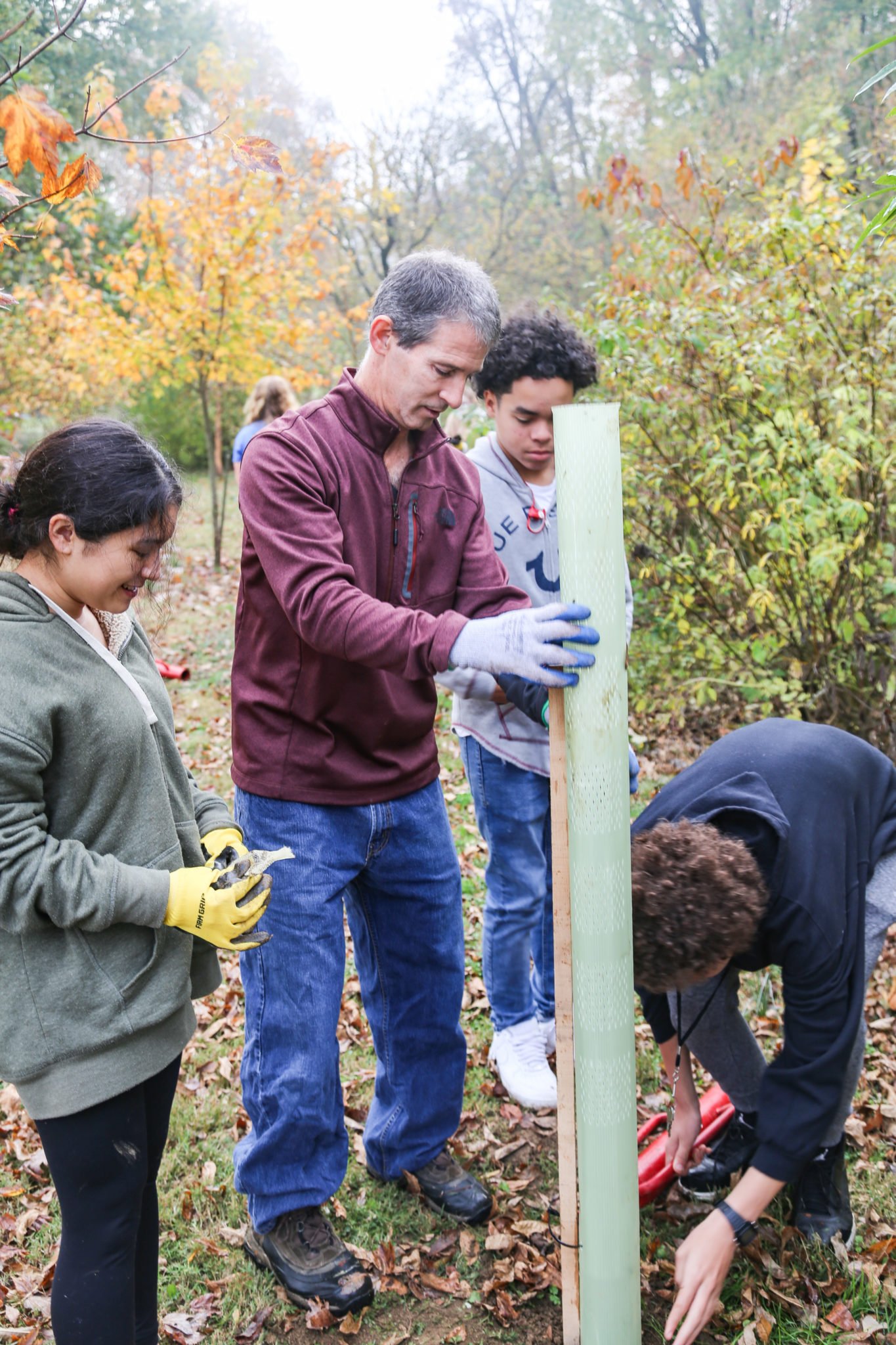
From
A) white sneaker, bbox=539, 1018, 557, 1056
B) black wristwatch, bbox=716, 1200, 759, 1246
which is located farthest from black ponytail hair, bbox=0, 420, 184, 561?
white sneaker, bbox=539, 1018, 557, 1056

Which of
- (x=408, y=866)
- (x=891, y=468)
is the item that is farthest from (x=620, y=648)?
(x=891, y=468)

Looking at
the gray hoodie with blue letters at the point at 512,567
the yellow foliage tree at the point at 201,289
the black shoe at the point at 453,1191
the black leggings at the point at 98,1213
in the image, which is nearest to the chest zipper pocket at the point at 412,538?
the gray hoodie with blue letters at the point at 512,567

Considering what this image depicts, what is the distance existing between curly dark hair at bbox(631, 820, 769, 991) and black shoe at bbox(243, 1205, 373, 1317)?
1.14 m

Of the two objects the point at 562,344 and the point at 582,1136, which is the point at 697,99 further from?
the point at 582,1136

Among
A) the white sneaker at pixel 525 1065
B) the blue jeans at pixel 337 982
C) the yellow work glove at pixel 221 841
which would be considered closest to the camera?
the yellow work glove at pixel 221 841

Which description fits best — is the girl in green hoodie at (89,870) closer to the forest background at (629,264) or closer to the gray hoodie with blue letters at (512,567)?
the forest background at (629,264)

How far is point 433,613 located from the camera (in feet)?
7.78

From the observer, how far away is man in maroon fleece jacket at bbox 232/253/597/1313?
6.81ft

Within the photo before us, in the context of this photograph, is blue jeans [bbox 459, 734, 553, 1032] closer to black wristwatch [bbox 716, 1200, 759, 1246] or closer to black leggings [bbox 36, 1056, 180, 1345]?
black wristwatch [bbox 716, 1200, 759, 1246]

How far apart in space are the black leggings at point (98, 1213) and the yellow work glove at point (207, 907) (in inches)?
11.8

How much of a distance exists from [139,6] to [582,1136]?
18383 millimetres

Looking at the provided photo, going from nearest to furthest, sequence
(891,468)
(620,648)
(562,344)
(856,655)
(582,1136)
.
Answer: (620,648)
(582,1136)
(562,344)
(891,468)
(856,655)

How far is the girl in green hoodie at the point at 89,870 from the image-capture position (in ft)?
5.24

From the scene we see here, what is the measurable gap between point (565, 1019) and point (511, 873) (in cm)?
118
